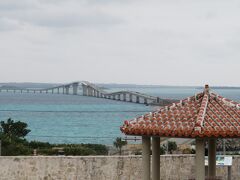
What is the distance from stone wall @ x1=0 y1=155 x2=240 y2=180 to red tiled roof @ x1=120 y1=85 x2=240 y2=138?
710 centimetres

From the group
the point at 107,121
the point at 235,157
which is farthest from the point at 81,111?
the point at 235,157

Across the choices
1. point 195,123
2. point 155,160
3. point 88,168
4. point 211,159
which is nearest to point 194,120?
point 195,123

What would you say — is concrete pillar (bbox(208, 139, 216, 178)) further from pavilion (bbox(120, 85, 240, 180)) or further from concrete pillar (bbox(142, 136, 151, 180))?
concrete pillar (bbox(142, 136, 151, 180))

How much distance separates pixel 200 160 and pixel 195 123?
737 mm

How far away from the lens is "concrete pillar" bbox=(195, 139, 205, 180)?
1084 cm

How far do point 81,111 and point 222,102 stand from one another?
143 m

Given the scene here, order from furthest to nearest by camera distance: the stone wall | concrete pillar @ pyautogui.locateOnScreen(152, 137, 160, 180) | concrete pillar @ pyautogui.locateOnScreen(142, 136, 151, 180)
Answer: the stone wall, concrete pillar @ pyautogui.locateOnScreen(152, 137, 160, 180), concrete pillar @ pyautogui.locateOnScreen(142, 136, 151, 180)

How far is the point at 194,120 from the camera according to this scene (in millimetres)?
11086

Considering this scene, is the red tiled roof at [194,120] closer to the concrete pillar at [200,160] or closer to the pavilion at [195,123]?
the pavilion at [195,123]

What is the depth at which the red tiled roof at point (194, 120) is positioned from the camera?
1084 centimetres

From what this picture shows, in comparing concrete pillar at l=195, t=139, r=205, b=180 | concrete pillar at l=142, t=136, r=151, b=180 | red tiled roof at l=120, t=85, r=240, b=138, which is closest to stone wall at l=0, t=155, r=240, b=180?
concrete pillar at l=142, t=136, r=151, b=180

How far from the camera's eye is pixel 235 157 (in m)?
19.6

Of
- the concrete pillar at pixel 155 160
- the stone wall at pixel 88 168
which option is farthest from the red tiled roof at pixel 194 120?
the stone wall at pixel 88 168

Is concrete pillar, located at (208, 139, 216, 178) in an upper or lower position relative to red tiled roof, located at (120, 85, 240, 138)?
lower
